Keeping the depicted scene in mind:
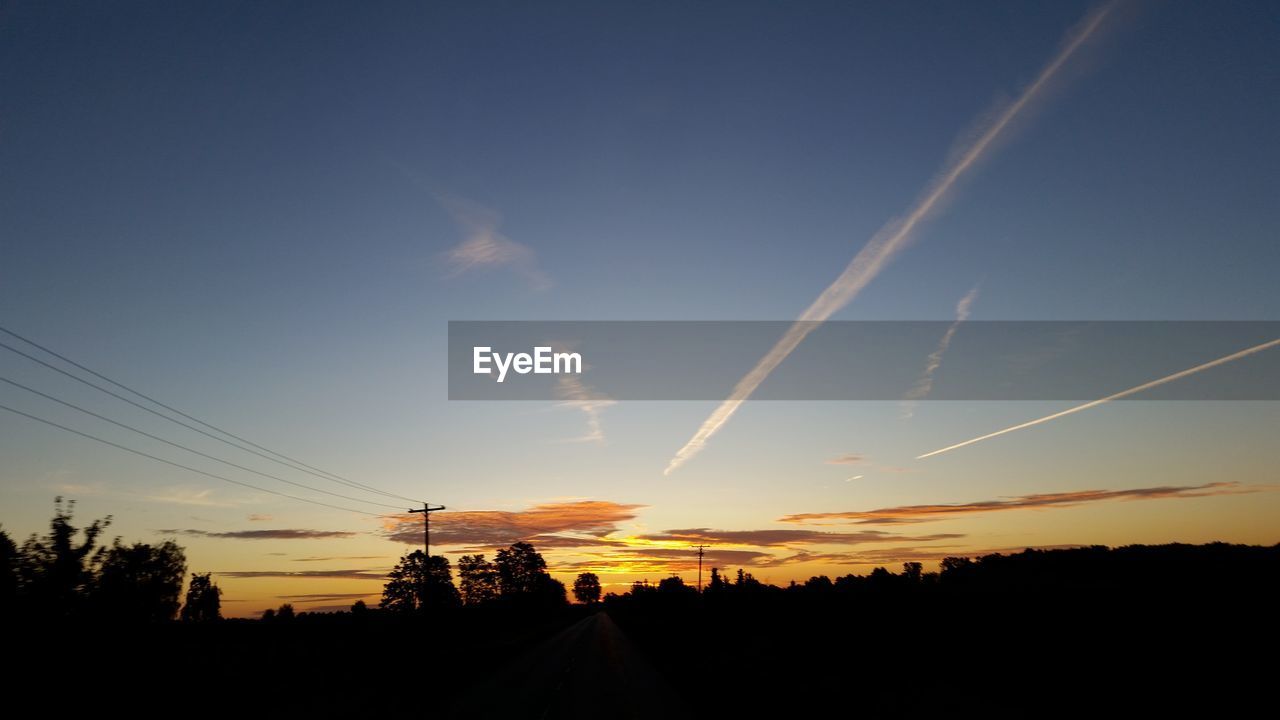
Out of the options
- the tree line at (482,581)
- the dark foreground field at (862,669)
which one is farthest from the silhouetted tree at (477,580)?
the dark foreground field at (862,669)

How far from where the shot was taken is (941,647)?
976 inches

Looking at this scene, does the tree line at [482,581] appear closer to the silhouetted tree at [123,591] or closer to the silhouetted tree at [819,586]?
the silhouetted tree at [819,586]

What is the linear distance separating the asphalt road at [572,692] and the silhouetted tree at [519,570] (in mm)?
135425

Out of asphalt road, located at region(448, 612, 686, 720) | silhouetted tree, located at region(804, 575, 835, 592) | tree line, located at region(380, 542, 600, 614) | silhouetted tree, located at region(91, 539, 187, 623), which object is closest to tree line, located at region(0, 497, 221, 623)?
silhouetted tree, located at region(91, 539, 187, 623)

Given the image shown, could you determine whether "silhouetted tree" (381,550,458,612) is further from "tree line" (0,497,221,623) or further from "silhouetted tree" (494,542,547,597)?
"tree line" (0,497,221,623)

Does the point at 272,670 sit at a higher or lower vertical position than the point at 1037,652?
lower

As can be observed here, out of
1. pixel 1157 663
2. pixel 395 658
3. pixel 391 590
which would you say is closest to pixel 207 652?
pixel 395 658

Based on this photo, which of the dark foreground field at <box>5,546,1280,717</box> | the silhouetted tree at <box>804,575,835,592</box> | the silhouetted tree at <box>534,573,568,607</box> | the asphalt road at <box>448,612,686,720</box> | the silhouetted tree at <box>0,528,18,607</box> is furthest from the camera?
the silhouetted tree at <box>534,573,568,607</box>

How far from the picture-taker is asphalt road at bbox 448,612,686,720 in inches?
680

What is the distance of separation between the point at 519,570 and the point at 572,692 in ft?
501

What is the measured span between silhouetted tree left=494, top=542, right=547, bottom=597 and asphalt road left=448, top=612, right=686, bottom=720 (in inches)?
5332

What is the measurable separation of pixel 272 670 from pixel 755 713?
81.3 feet

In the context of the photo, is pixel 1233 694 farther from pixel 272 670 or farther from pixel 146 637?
Result: pixel 146 637

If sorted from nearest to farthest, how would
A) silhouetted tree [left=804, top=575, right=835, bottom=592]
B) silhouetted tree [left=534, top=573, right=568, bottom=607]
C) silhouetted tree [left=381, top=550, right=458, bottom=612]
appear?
silhouetted tree [left=804, top=575, right=835, bottom=592], silhouetted tree [left=381, top=550, right=458, bottom=612], silhouetted tree [left=534, top=573, right=568, bottom=607]
